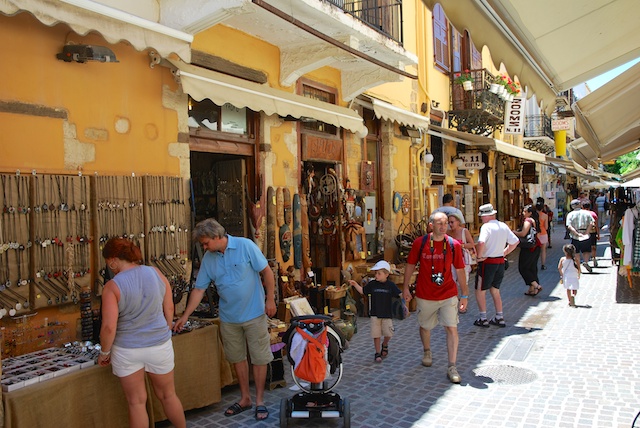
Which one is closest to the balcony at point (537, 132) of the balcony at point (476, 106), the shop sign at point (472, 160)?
the balcony at point (476, 106)

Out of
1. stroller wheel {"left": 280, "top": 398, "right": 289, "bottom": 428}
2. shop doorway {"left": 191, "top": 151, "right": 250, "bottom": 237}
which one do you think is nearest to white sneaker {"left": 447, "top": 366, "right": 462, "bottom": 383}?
stroller wheel {"left": 280, "top": 398, "right": 289, "bottom": 428}

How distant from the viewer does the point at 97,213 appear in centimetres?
492

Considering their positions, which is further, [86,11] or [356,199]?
[356,199]

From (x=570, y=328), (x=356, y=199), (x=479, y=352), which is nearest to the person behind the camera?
(x=479, y=352)

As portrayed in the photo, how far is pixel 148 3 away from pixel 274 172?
2776mm

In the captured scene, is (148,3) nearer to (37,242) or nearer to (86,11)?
(86,11)

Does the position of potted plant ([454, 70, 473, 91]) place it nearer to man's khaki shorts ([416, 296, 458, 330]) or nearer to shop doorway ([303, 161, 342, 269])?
shop doorway ([303, 161, 342, 269])

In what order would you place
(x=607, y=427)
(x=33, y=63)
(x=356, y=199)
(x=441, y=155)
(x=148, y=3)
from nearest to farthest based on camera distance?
(x=607, y=427)
(x=33, y=63)
(x=148, y=3)
(x=356, y=199)
(x=441, y=155)

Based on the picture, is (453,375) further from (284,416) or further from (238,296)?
(238,296)

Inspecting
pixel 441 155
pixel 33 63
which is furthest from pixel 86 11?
pixel 441 155

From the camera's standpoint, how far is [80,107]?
4910mm

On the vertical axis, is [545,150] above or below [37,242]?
above

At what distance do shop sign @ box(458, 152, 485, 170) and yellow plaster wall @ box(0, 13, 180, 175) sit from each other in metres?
10.4

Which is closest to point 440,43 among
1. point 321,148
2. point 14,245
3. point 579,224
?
point 579,224
